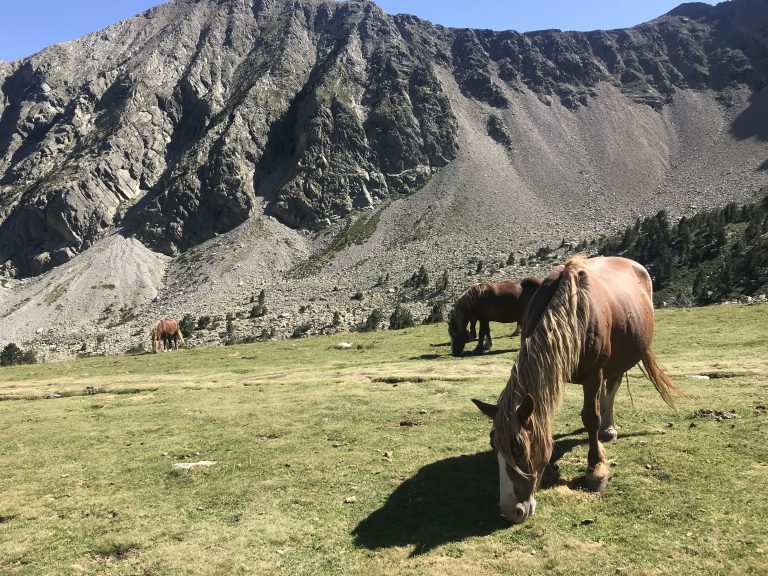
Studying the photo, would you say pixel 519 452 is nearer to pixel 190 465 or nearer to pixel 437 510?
pixel 437 510

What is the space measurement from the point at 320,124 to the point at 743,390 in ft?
354

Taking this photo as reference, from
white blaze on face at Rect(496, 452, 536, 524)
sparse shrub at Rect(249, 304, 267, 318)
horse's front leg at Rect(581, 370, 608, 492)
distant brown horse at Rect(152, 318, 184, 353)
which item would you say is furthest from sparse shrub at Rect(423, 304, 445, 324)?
white blaze on face at Rect(496, 452, 536, 524)

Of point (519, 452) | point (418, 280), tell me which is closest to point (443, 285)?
point (418, 280)

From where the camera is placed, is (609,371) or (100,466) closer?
(609,371)

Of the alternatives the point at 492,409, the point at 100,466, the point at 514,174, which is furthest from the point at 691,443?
the point at 514,174

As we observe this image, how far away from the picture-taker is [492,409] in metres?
6.03

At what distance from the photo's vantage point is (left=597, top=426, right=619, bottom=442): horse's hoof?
840 cm

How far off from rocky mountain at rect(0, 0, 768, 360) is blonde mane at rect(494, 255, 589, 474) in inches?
1921

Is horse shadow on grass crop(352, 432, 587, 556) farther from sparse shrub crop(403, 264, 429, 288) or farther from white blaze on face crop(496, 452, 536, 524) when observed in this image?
sparse shrub crop(403, 264, 429, 288)

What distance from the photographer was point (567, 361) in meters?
6.24

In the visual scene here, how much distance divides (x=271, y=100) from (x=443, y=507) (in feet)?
404

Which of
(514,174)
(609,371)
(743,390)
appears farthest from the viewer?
(514,174)

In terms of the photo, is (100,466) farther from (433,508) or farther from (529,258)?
(529,258)

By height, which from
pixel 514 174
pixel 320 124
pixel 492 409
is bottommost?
pixel 492 409
